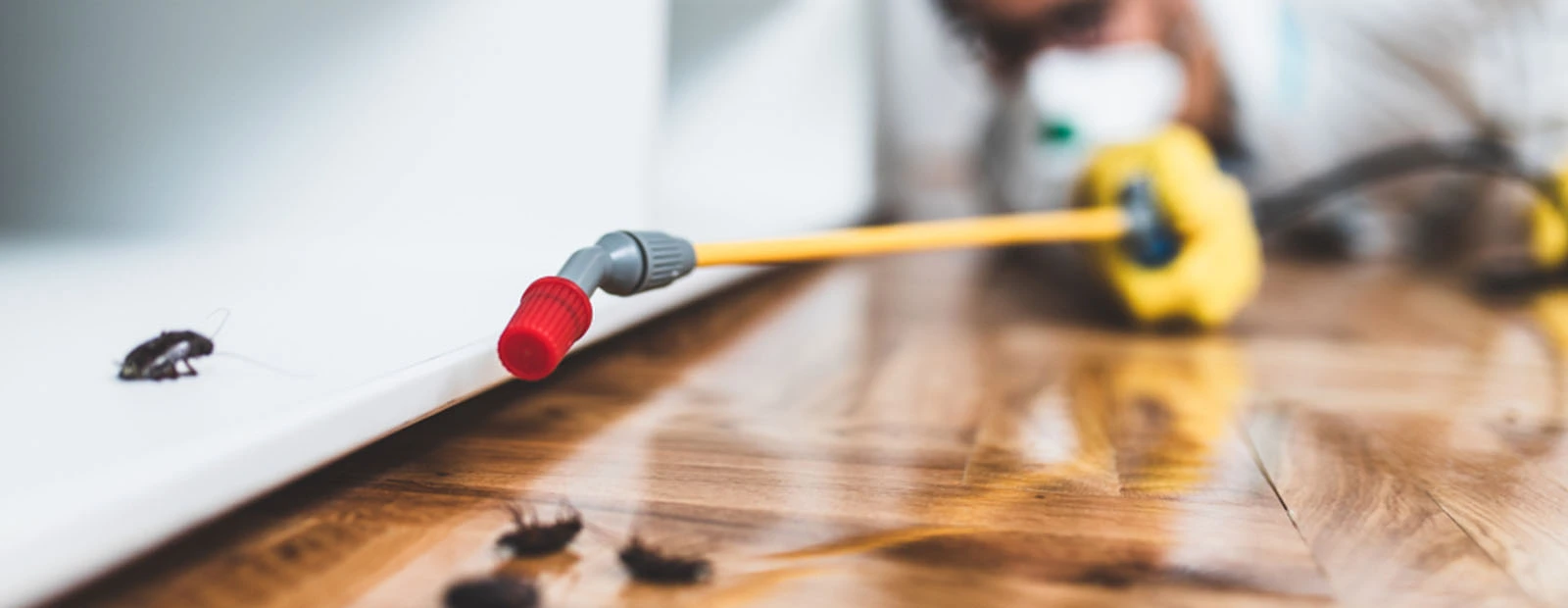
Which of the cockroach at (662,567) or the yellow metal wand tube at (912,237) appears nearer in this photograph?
the cockroach at (662,567)

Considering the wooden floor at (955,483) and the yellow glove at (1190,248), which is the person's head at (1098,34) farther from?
the wooden floor at (955,483)

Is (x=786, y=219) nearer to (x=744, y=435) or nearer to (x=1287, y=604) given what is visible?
(x=744, y=435)

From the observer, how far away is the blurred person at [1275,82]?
5.15ft

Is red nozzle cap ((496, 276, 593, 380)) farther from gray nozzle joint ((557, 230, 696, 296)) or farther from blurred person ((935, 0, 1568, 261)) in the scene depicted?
blurred person ((935, 0, 1568, 261))

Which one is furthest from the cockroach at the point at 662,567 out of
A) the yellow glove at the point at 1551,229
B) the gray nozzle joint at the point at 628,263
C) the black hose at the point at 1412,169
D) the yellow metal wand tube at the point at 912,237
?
the yellow glove at the point at 1551,229

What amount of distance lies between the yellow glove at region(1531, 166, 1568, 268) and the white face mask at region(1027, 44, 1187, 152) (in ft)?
1.56

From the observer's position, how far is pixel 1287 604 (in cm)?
38

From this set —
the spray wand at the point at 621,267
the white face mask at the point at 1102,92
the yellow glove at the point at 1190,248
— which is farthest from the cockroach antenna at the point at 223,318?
the white face mask at the point at 1102,92

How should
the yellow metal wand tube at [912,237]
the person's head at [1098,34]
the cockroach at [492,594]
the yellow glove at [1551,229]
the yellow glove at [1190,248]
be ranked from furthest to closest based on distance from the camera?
1. the person's head at [1098,34]
2. the yellow glove at [1551,229]
3. the yellow glove at [1190,248]
4. the yellow metal wand tube at [912,237]
5. the cockroach at [492,594]

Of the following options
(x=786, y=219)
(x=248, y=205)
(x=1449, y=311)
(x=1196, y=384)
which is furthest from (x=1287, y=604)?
(x=1449, y=311)

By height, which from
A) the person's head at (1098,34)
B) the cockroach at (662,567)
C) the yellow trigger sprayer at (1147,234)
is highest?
the person's head at (1098,34)

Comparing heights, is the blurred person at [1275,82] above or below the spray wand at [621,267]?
above

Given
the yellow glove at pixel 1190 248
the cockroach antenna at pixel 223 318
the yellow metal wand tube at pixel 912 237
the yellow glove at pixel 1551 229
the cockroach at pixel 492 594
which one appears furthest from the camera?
the yellow glove at pixel 1551 229

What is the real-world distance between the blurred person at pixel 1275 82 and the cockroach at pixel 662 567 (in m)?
1.21
